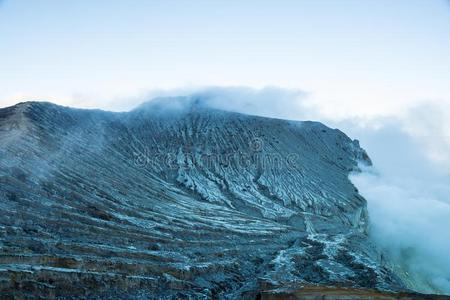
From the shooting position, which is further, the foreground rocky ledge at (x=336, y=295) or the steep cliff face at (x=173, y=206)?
the steep cliff face at (x=173, y=206)

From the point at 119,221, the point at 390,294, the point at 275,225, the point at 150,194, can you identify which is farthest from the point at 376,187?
the point at 390,294

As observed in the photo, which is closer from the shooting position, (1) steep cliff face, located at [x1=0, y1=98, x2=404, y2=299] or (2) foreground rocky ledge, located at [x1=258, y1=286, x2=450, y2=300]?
(2) foreground rocky ledge, located at [x1=258, y1=286, x2=450, y2=300]

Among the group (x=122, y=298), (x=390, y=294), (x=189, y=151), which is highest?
(x=189, y=151)

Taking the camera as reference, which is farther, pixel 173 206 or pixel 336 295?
pixel 173 206

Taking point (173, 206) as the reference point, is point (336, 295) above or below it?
below

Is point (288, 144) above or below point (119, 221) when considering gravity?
above

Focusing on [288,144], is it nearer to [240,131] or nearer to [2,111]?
[240,131]

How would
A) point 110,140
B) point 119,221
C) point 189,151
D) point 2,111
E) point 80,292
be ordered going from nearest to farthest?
point 80,292
point 119,221
point 2,111
point 110,140
point 189,151

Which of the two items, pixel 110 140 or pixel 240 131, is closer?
pixel 110 140
